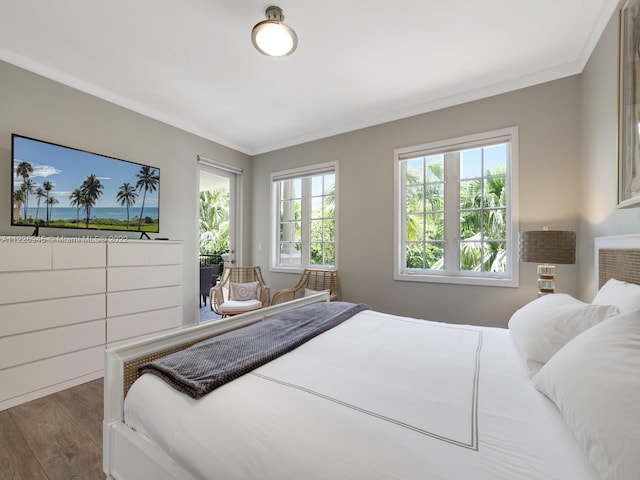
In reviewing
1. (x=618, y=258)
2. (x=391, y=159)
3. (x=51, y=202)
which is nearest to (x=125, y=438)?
(x=51, y=202)

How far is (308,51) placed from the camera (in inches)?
86.5

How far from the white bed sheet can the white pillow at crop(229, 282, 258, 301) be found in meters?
2.52

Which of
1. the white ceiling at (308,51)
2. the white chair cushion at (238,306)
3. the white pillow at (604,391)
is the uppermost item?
the white ceiling at (308,51)

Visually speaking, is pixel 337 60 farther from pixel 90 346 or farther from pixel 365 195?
pixel 90 346

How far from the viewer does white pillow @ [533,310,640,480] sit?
56 cm

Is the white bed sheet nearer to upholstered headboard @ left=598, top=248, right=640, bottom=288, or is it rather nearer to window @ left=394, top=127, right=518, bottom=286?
upholstered headboard @ left=598, top=248, right=640, bottom=288

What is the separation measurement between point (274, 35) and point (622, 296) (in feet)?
7.91

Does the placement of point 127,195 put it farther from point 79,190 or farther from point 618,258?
point 618,258

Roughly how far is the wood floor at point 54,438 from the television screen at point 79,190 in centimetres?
142

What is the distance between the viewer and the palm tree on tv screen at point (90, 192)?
2561 millimetres

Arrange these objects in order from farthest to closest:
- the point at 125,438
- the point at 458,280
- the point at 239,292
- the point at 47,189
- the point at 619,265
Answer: the point at 239,292 → the point at 458,280 → the point at 47,189 → the point at 619,265 → the point at 125,438

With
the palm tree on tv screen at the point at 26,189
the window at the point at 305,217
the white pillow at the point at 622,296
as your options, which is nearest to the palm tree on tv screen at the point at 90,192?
the palm tree on tv screen at the point at 26,189

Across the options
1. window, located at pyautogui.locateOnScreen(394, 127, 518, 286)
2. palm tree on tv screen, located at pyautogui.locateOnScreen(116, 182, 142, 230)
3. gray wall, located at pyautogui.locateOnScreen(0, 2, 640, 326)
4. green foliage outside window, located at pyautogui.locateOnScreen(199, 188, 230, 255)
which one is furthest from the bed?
green foliage outside window, located at pyautogui.locateOnScreen(199, 188, 230, 255)

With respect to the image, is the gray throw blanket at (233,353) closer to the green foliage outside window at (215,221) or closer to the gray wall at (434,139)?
the gray wall at (434,139)
